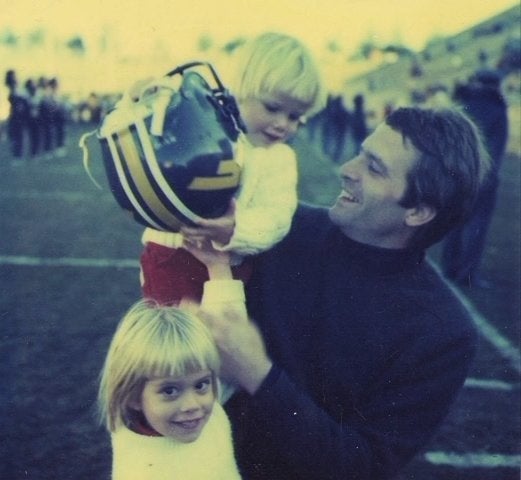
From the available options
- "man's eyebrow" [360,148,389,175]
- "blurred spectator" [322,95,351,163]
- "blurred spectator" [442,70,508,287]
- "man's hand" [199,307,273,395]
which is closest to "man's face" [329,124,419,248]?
"man's eyebrow" [360,148,389,175]

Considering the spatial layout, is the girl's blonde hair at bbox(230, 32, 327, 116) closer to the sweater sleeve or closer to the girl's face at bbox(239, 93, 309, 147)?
the girl's face at bbox(239, 93, 309, 147)

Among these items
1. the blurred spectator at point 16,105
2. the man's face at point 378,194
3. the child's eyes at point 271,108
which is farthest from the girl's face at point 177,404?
the blurred spectator at point 16,105

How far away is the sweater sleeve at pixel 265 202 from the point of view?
1.81 meters

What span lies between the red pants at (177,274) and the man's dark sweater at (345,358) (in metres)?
0.13

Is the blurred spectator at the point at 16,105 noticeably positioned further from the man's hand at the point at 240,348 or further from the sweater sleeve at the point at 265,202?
the man's hand at the point at 240,348

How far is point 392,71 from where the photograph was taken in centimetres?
4216

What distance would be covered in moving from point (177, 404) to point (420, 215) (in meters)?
0.77

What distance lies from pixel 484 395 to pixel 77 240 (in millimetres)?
3957

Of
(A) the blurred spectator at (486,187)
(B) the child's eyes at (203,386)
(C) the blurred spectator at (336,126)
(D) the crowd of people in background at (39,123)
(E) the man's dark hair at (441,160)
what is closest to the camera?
(B) the child's eyes at (203,386)

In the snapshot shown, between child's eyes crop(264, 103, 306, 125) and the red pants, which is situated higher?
child's eyes crop(264, 103, 306, 125)

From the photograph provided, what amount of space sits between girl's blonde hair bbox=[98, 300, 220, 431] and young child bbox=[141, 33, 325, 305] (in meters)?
0.17

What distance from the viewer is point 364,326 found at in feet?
5.93

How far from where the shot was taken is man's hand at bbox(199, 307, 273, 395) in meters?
1.65

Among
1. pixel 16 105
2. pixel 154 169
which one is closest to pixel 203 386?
pixel 154 169
